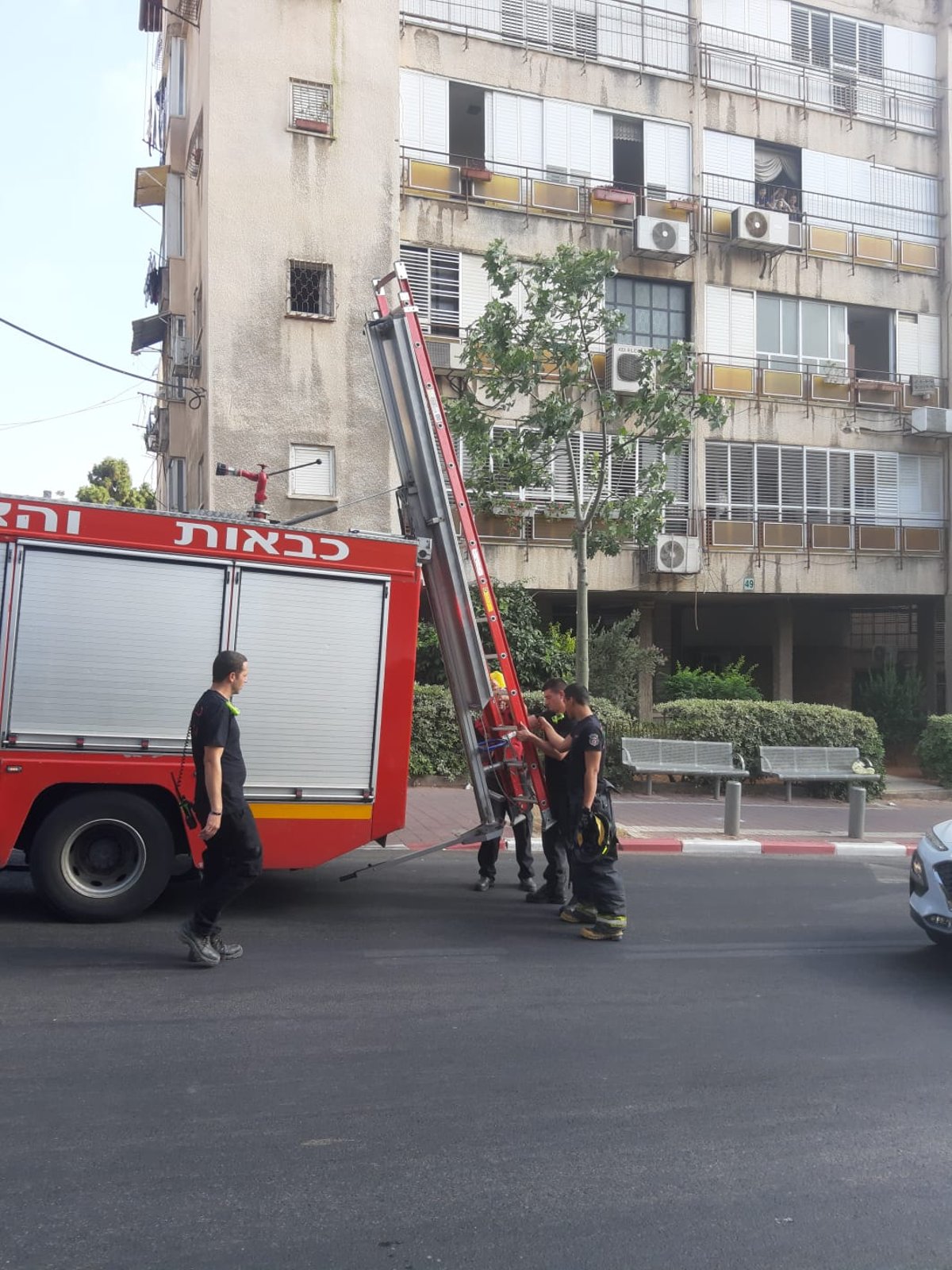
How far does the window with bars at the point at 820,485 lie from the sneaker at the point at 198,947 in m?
17.9

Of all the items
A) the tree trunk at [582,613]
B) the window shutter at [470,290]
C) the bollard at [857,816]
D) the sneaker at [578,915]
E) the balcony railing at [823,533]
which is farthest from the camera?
the balcony railing at [823,533]

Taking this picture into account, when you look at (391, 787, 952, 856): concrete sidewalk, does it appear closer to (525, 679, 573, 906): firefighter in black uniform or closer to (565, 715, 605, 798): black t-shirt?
(525, 679, 573, 906): firefighter in black uniform

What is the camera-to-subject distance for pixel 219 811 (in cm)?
630

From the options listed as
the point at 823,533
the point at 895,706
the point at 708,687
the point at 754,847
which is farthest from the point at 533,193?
the point at 754,847

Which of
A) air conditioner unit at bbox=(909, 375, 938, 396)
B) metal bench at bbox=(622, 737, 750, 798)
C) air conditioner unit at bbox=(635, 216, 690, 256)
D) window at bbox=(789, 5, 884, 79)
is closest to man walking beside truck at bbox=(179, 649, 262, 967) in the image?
metal bench at bbox=(622, 737, 750, 798)

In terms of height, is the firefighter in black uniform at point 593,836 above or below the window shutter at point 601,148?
below

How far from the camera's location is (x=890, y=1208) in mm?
4020

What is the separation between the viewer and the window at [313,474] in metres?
18.8

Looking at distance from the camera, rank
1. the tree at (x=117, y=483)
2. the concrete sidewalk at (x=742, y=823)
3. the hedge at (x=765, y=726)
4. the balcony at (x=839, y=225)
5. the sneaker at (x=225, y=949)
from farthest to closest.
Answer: the tree at (x=117, y=483)
the balcony at (x=839, y=225)
the hedge at (x=765, y=726)
the concrete sidewalk at (x=742, y=823)
the sneaker at (x=225, y=949)

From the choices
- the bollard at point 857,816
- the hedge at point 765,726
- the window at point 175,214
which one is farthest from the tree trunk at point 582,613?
the window at point 175,214

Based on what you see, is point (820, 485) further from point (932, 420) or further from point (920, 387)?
point (920, 387)

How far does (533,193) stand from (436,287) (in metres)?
2.84

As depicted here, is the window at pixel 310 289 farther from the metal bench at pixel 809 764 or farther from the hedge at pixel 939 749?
the hedge at pixel 939 749

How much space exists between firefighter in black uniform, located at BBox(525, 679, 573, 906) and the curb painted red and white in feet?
9.65
